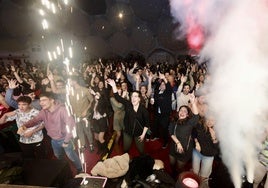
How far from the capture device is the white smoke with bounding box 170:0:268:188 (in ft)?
8.84

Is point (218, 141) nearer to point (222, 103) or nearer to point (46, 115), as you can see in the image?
point (222, 103)

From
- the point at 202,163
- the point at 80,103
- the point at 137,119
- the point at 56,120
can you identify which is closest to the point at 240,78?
the point at 202,163

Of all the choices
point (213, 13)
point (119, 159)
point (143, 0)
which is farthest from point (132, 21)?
point (119, 159)

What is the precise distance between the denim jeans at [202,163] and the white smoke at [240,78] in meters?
0.33

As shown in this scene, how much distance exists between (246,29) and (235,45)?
237mm

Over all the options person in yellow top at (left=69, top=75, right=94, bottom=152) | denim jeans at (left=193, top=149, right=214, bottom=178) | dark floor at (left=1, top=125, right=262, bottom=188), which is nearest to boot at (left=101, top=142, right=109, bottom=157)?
dark floor at (left=1, top=125, right=262, bottom=188)

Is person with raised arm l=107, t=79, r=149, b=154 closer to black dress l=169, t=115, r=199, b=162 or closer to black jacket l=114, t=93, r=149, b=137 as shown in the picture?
black jacket l=114, t=93, r=149, b=137

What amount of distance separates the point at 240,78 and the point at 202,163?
164 cm

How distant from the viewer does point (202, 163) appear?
364 centimetres

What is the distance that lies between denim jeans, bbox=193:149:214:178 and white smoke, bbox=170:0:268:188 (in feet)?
1.09

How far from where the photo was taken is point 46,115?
399cm

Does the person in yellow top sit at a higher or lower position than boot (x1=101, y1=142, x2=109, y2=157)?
higher

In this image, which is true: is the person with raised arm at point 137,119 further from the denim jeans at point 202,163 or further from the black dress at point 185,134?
the denim jeans at point 202,163

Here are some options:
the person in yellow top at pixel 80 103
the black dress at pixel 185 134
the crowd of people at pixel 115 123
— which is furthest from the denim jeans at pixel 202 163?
the person in yellow top at pixel 80 103
